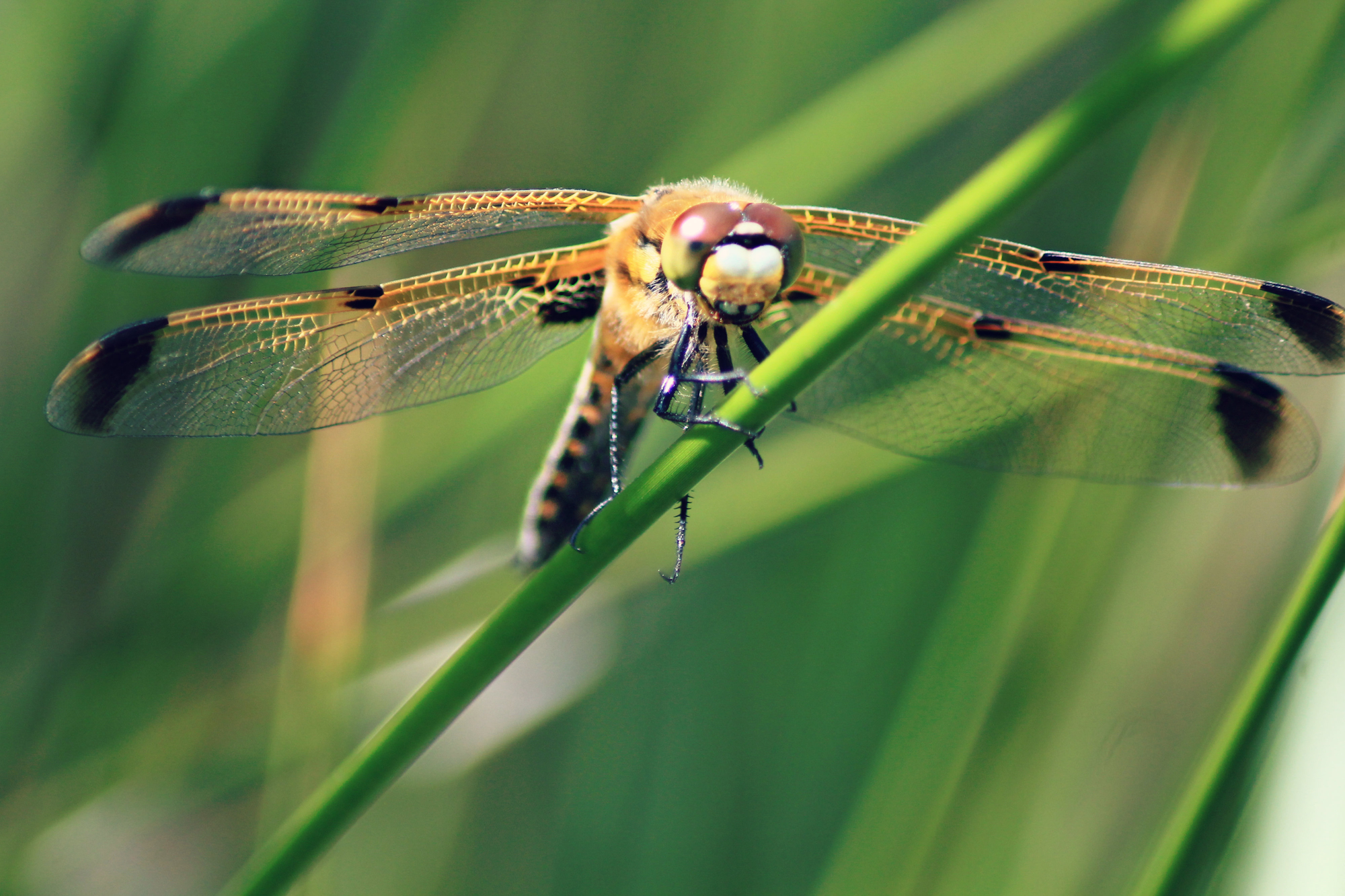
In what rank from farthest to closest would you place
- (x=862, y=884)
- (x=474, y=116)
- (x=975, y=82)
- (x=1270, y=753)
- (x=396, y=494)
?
(x=474, y=116) → (x=396, y=494) → (x=975, y=82) → (x=862, y=884) → (x=1270, y=753)

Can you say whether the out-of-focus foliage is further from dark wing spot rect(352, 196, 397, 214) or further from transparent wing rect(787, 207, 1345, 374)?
dark wing spot rect(352, 196, 397, 214)

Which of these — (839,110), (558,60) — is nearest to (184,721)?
(839,110)

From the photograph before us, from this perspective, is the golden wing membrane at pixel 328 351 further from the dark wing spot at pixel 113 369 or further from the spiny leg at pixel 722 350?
the spiny leg at pixel 722 350

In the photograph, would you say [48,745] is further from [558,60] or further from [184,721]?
[558,60]

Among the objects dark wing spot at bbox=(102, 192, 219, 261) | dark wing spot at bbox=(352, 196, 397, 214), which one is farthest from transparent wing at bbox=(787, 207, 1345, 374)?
dark wing spot at bbox=(102, 192, 219, 261)

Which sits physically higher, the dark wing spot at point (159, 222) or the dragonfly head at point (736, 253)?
the dragonfly head at point (736, 253)

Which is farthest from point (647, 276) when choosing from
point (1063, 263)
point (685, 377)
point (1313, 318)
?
point (1313, 318)

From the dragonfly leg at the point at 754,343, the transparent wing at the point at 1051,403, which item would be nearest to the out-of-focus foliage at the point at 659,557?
the transparent wing at the point at 1051,403
